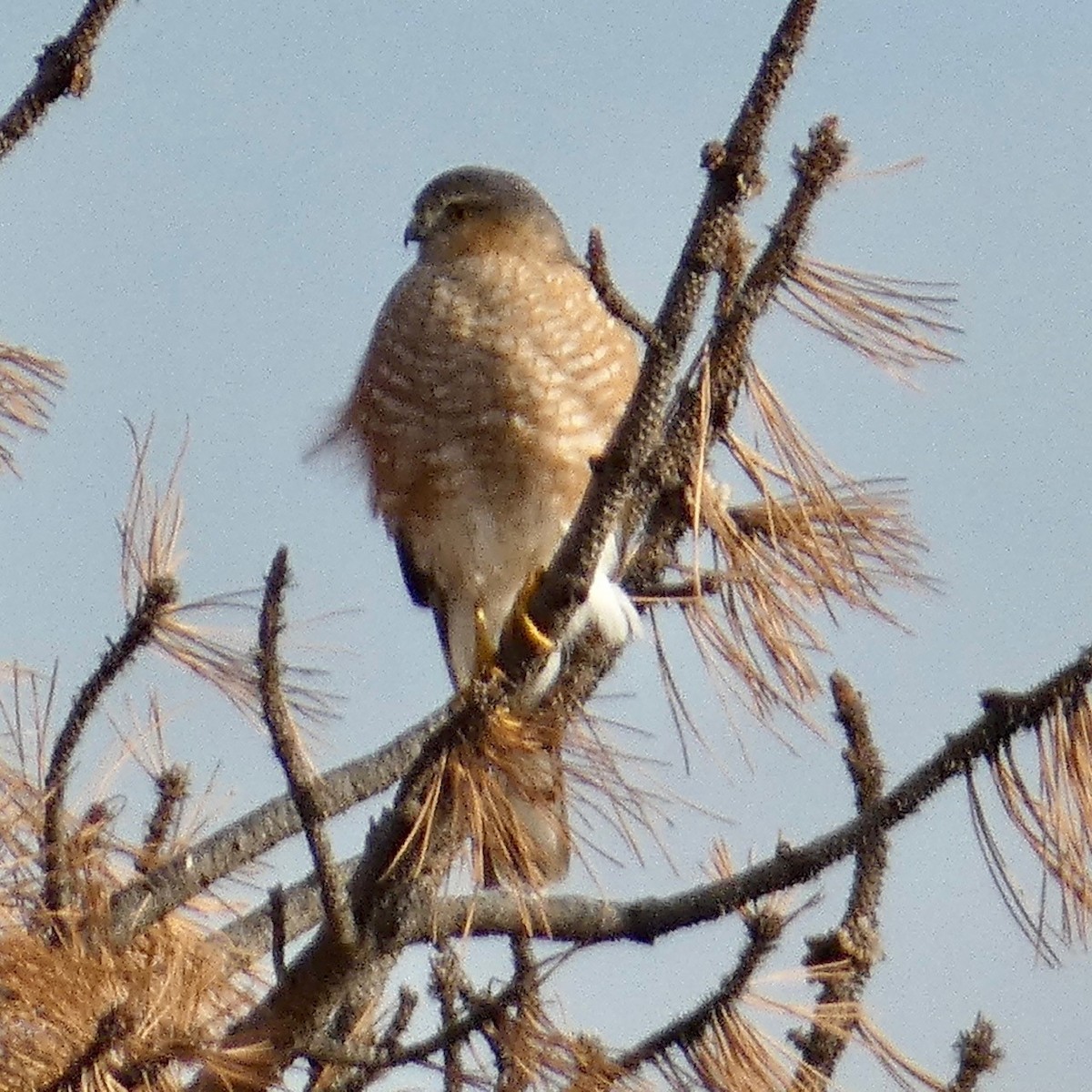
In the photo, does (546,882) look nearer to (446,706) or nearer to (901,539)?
(901,539)

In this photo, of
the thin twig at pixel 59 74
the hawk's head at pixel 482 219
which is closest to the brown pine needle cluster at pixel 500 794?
the thin twig at pixel 59 74

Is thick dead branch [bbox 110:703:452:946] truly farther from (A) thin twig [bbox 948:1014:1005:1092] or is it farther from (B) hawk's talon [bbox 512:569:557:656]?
(A) thin twig [bbox 948:1014:1005:1092]

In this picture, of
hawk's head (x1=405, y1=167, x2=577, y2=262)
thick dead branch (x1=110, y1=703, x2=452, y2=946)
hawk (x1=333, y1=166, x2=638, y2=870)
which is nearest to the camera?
thick dead branch (x1=110, y1=703, x2=452, y2=946)

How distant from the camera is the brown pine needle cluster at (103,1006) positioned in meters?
2.23

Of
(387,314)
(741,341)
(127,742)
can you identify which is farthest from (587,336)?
(741,341)

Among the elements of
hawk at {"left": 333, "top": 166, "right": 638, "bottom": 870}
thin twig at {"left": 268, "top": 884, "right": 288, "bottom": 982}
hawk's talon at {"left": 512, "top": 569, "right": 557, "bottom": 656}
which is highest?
hawk at {"left": 333, "top": 166, "right": 638, "bottom": 870}

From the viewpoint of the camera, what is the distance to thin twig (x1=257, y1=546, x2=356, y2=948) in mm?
2152

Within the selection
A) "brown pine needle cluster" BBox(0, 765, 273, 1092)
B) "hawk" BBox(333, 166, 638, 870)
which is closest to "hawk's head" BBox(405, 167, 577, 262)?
"hawk" BBox(333, 166, 638, 870)

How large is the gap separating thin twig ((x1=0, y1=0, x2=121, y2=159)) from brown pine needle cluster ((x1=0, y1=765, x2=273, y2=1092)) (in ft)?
3.18

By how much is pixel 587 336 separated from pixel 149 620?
1.77 m

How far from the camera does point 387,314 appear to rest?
15.3ft

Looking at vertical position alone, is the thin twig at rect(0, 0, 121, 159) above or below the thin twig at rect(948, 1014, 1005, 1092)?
above

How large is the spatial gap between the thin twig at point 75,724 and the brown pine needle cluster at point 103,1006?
0.22 ft

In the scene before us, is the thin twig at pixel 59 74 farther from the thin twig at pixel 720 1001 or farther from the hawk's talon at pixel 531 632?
the thin twig at pixel 720 1001
